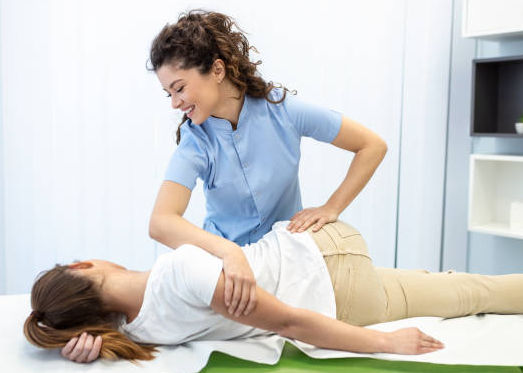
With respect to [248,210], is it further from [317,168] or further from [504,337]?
[317,168]

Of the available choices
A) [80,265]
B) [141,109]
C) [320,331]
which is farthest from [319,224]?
[141,109]

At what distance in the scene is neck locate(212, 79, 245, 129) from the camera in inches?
70.5

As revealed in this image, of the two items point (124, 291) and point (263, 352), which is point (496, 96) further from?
point (124, 291)

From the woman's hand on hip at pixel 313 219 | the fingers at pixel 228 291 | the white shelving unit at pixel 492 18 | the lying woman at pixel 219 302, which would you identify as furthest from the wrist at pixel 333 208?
the white shelving unit at pixel 492 18

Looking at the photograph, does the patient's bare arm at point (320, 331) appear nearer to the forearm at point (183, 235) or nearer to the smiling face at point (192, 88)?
the forearm at point (183, 235)

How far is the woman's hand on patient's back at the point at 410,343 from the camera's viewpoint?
1406 mm

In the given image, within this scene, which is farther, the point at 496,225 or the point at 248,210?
the point at 496,225

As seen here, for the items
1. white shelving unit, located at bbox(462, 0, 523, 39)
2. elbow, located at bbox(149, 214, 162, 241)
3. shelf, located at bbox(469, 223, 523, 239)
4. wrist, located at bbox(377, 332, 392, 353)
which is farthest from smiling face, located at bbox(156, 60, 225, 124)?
shelf, located at bbox(469, 223, 523, 239)

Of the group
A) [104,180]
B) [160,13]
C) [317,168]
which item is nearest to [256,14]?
[160,13]

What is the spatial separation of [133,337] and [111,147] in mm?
1312

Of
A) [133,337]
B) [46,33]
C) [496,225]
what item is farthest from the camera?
[496,225]

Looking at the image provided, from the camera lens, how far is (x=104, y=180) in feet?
8.64

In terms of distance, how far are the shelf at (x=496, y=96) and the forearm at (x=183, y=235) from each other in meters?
1.61

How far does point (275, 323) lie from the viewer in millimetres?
1381
